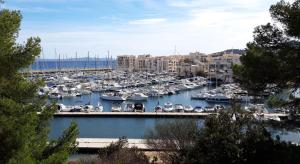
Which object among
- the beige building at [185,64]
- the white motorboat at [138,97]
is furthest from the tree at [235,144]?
the beige building at [185,64]

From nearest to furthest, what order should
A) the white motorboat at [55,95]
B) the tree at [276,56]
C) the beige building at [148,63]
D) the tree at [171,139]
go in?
1. the tree at [276,56]
2. the tree at [171,139]
3. the white motorboat at [55,95]
4. the beige building at [148,63]

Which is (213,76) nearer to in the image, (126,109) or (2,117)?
(126,109)

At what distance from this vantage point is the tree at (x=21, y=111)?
9.95 meters

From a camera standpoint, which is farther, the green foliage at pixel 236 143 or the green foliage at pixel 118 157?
the green foliage at pixel 118 157

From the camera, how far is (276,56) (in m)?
14.4

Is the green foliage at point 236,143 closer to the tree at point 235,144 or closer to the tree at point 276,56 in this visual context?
the tree at point 235,144

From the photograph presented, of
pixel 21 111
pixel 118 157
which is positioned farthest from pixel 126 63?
pixel 21 111

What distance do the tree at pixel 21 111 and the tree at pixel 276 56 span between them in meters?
6.13

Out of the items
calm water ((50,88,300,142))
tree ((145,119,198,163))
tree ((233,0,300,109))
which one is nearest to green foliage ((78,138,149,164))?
tree ((145,119,198,163))

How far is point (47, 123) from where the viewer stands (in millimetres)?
11984

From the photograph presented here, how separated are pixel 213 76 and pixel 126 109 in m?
58.1

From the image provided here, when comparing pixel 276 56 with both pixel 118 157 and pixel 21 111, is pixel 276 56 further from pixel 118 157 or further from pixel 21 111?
pixel 118 157

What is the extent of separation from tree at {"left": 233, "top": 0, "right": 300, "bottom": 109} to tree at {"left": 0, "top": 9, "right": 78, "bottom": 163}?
20.1 feet

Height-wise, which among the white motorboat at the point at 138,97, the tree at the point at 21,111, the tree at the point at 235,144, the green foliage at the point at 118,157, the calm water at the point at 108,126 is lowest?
the calm water at the point at 108,126
